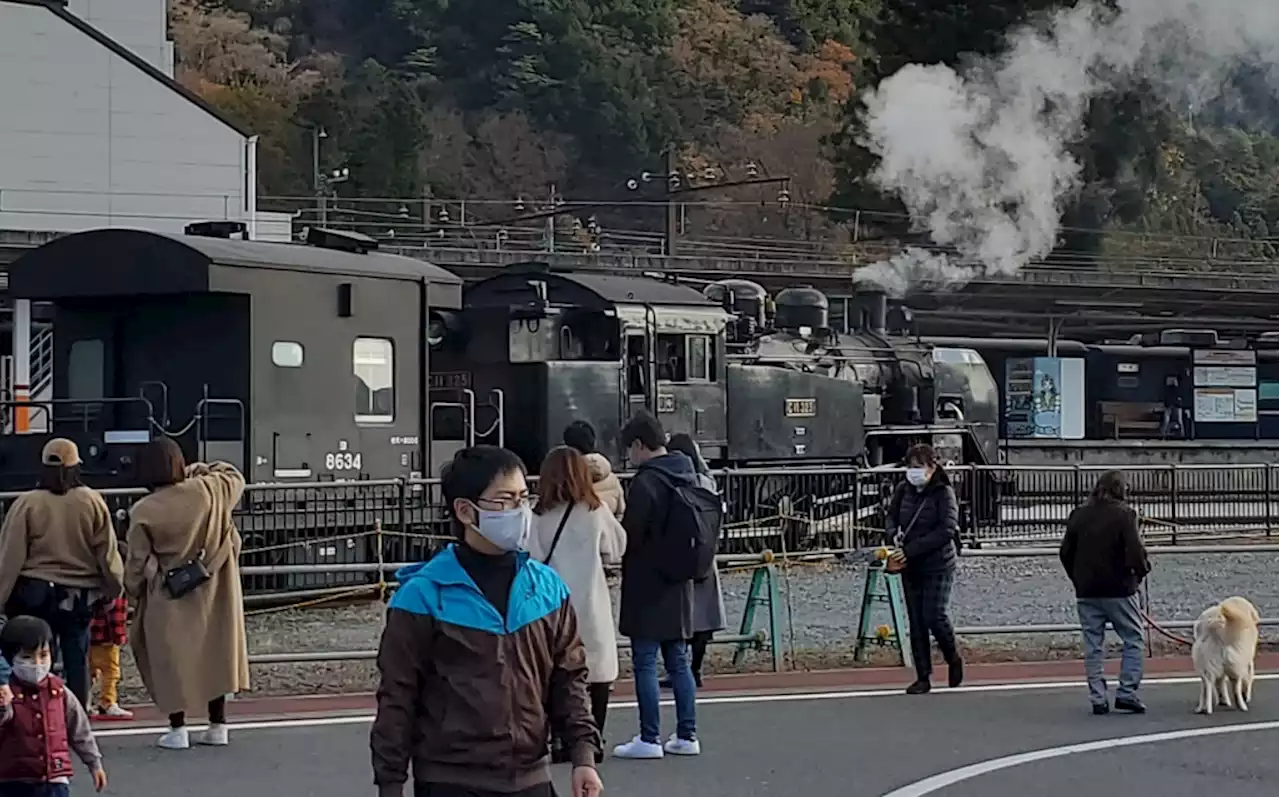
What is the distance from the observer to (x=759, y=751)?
1031 cm

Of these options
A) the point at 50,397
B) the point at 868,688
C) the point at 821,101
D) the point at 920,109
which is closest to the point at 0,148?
the point at 920,109

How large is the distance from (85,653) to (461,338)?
1192 cm

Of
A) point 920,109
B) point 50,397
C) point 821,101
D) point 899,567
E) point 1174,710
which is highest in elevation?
point 821,101

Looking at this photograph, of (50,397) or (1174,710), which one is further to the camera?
(50,397)

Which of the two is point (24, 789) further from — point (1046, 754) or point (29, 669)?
point (1046, 754)

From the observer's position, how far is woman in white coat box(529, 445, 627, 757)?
9039 mm

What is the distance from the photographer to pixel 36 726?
6.82 meters

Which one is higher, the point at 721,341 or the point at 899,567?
the point at 721,341

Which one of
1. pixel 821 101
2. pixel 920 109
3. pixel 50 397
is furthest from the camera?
pixel 821 101

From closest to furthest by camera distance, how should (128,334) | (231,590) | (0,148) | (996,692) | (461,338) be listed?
(231,590) < (996,692) < (128,334) < (461,338) < (0,148)

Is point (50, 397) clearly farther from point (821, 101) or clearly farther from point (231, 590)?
point (821, 101)

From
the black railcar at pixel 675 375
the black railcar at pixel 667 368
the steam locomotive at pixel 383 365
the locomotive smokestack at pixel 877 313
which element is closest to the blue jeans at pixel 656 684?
the steam locomotive at pixel 383 365

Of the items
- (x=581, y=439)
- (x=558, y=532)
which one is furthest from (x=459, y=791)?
(x=581, y=439)

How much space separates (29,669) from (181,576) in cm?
292
